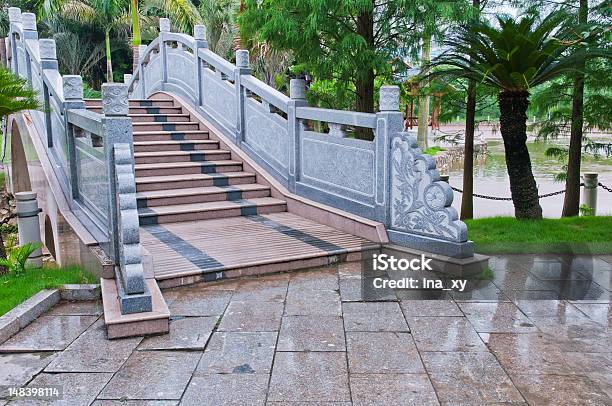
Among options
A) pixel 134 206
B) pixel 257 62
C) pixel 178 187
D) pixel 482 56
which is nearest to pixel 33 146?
pixel 178 187

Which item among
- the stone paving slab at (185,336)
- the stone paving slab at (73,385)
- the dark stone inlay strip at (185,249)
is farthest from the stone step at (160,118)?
the stone paving slab at (73,385)

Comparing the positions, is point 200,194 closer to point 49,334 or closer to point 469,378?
point 49,334

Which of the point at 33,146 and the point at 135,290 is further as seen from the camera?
the point at 33,146

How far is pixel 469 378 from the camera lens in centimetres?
368

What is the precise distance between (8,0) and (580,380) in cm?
3405

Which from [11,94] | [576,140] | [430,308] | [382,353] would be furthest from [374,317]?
[576,140]

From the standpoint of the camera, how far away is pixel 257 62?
2206 cm

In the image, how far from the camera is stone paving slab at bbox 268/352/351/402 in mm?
3461

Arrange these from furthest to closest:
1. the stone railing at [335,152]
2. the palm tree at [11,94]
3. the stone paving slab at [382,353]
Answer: the stone railing at [335,152] → the palm tree at [11,94] → the stone paving slab at [382,353]

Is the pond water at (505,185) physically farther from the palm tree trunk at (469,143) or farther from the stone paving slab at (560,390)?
the stone paving slab at (560,390)

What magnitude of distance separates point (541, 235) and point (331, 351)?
4.54m

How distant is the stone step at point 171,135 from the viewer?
996 centimetres

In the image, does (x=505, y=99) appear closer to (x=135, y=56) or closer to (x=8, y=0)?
(x=135, y=56)

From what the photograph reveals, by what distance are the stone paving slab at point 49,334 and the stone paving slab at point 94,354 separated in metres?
0.10
